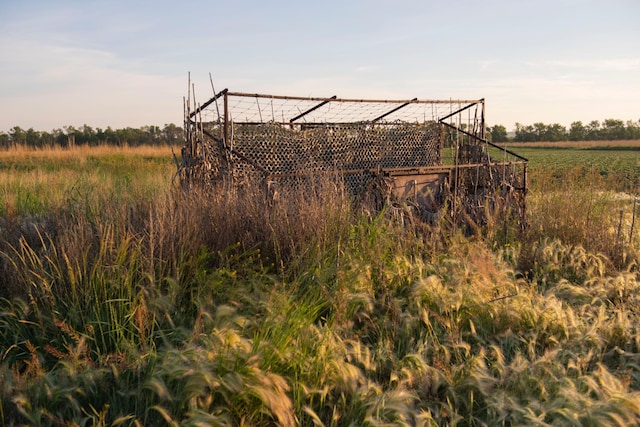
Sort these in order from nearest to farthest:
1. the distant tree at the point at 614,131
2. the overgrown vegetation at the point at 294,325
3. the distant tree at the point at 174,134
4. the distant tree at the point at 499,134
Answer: the overgrown vegetation at the point at 294,325
the distant tree at the point at 174,134
the distant tree at the point at 499,134
the distant tree at the point at 614,131

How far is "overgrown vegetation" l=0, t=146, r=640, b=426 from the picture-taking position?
3.02 metres

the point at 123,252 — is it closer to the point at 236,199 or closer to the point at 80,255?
the point at 80,255

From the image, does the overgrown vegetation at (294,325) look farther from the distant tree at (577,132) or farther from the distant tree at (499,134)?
the distant tree at (577,132)

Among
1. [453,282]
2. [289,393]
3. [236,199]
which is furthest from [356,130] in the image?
[289,393]

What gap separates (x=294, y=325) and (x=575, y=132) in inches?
3747

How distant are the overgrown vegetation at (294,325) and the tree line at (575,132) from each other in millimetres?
77029

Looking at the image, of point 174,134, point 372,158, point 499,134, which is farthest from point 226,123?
point 499,134

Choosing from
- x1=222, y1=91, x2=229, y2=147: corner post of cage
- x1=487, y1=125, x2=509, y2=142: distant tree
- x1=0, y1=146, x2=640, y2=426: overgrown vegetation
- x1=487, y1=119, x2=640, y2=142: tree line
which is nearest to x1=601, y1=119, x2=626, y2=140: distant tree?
→ x1=487, y1=119, x2=640, y2=142: tree line

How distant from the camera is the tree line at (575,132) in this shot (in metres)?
80.4

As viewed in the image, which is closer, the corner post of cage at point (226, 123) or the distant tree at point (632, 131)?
the corner post of cage at point (226, 123)

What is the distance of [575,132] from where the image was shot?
282 feet

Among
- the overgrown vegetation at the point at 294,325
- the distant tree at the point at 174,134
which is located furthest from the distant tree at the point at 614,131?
the overgrown vegetation at the point at 294,325

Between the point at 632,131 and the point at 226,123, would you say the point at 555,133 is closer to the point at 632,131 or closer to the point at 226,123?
the point at 632,131

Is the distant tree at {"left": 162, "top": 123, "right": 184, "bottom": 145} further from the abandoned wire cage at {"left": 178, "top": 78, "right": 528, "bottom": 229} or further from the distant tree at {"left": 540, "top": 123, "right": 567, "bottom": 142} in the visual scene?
the distant tree at {"left": 540, "top": 123, "right": 567, "bottom": 142}
